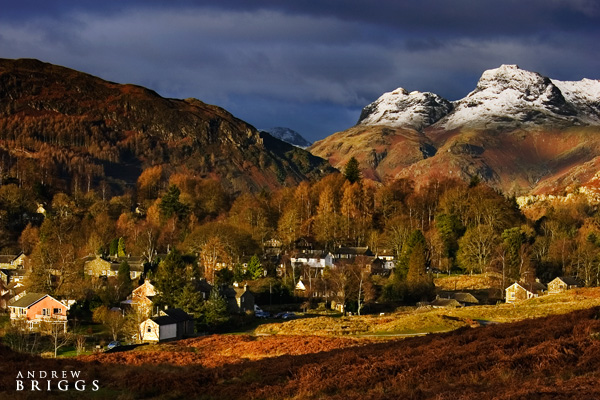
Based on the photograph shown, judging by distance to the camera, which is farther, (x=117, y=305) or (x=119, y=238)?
(x=119, y=238)

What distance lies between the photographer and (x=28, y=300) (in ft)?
240

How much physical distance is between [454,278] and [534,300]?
21.0 meters

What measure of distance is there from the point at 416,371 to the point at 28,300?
60.1m

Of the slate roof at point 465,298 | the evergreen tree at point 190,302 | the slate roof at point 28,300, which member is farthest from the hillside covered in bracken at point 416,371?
the slate roof at point 465,298

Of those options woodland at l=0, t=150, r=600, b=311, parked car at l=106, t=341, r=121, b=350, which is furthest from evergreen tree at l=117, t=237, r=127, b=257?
parked car at l=106, t=341, r=121, b=350

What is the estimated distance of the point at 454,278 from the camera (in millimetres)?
92312

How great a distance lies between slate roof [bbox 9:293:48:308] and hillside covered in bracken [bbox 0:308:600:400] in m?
37.9

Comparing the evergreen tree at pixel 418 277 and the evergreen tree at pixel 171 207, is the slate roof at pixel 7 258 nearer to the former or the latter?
the evergreen tree at pixel 171 207

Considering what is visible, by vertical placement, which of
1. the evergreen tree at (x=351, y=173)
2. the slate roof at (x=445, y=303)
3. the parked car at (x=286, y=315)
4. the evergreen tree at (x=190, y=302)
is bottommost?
the parked car at (x=286, y=315)

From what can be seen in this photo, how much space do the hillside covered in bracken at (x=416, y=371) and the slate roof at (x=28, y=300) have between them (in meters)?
37.9

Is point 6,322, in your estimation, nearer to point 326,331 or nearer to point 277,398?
point 326,331

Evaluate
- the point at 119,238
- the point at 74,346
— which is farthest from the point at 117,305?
the point at 119,238

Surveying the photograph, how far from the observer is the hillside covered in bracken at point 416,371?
771 inches

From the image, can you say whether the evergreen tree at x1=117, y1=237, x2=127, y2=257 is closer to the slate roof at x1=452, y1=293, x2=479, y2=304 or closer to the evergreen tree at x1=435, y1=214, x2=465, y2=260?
the evergreen tree at x1=435, y1=214, x2=465, y2=260
